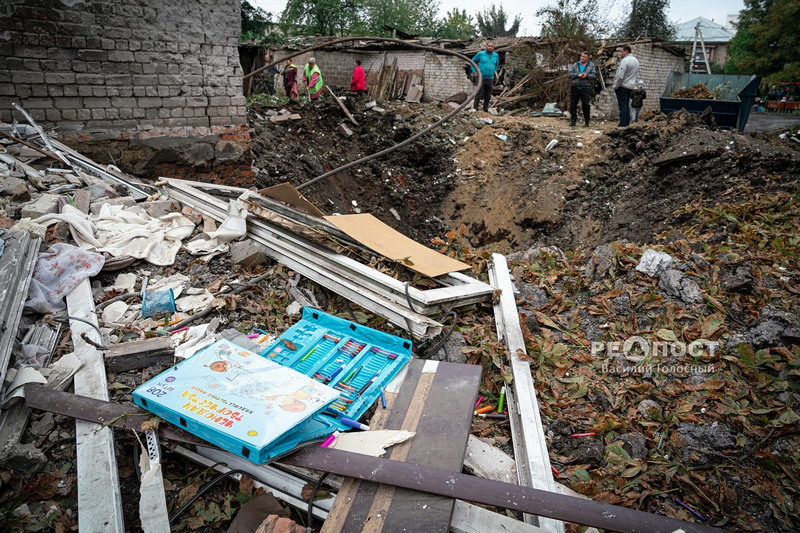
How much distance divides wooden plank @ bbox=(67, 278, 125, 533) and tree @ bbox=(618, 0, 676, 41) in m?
28.0

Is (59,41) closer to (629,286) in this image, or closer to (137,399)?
(137,399)

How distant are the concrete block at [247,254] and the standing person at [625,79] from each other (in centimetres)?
824

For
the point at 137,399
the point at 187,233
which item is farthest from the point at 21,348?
the point at 187,233

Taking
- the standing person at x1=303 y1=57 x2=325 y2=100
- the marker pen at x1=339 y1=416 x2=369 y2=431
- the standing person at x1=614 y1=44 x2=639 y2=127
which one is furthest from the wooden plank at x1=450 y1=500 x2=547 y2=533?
the standing person at x1=303 y1=57 x2=325 y2=100

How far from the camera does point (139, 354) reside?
267cm

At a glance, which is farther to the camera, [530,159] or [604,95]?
[604,95]

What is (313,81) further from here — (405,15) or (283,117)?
(405,15)

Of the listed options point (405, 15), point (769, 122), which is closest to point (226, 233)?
point (769, 122)

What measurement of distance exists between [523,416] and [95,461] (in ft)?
7.23

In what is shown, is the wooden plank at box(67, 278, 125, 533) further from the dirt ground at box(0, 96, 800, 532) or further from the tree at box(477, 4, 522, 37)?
the tree at box(477, 4, 522, 37)

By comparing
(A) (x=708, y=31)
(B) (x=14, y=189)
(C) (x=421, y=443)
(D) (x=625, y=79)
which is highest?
(A) (x=708, y=31)

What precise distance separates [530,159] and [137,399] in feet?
25.7

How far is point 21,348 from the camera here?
8.46ft

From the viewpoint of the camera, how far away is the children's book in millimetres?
1884
